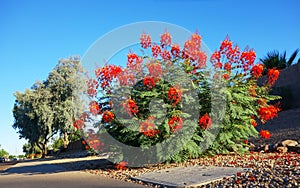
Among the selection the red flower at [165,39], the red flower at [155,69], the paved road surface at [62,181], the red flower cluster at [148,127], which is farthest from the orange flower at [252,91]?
the paved road surface at [62,181]

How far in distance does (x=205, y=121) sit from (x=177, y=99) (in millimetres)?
1106

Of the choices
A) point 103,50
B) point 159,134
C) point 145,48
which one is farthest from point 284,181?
point 103,50

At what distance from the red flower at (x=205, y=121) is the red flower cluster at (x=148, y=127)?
4.70 ft

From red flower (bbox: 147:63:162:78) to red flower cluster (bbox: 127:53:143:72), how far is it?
1.14ft

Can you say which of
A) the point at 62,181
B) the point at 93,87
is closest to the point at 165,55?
the point at 93,87

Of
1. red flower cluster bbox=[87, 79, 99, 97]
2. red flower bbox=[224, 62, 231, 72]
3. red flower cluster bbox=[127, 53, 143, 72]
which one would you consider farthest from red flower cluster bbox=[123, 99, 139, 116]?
red flower bbox=[224, 62, 231, 72]

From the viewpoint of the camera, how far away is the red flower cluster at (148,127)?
8.17 metres

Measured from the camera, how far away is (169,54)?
9.46 meters

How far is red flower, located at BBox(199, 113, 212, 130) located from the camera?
8.75 m

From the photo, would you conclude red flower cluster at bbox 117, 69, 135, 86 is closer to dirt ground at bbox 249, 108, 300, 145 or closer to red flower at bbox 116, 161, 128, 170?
red flower at bbox 116, 161, 128, 170

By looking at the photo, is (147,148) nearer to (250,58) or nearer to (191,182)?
(191,182)

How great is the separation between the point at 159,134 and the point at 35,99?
874 inches

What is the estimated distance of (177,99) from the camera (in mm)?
8391

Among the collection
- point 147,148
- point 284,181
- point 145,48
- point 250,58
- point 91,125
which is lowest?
point 284,181
